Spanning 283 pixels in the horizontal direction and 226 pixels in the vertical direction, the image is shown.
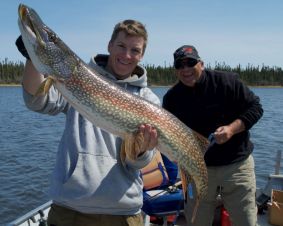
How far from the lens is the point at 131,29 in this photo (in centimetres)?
304

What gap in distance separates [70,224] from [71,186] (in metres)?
0.28

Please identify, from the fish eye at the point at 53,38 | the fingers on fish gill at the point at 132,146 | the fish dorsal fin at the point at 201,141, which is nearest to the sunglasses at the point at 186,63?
the fish dorsal fin at the point at 201,141

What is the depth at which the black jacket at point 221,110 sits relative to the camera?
4.36m

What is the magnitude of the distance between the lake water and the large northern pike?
6.29m

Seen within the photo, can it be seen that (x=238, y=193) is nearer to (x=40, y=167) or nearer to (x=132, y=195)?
(x=132, y=195)

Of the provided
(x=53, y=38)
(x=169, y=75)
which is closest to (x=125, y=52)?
(x=53, y=38)

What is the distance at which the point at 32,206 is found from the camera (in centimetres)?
935

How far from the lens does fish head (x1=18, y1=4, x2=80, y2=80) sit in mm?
2621

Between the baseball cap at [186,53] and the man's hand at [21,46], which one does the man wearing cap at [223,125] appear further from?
the man's hand at [21,46]

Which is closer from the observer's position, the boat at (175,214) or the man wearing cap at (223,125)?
the man wearing cap at (223,125)

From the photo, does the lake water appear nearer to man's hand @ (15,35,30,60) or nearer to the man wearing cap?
the man wearing cap

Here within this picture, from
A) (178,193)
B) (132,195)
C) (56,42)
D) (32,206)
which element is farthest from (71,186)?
(32,206)

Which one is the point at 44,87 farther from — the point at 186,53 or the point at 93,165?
the point at 186,53

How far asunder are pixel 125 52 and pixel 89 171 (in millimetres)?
912
